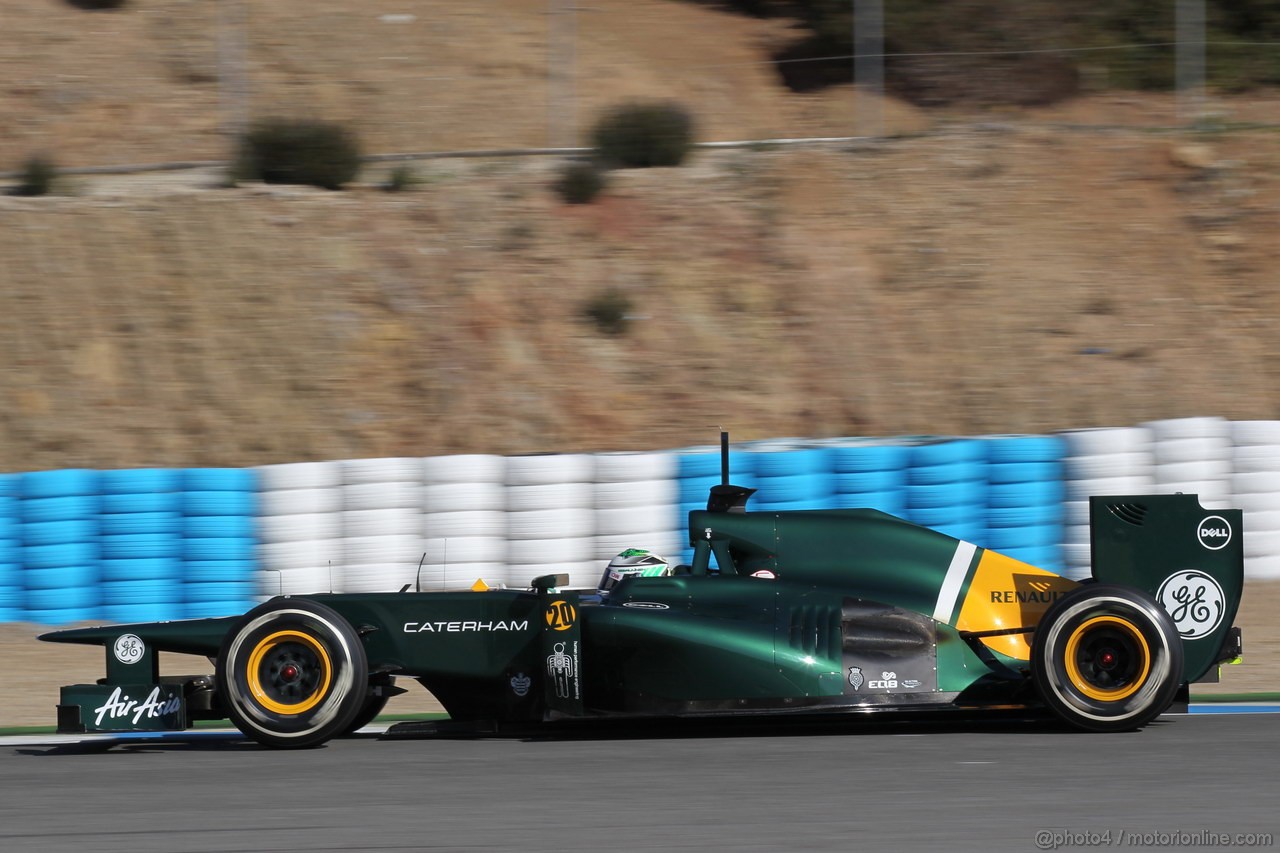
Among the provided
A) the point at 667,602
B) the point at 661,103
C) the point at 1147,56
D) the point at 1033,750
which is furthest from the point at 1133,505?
the point at 1147,56

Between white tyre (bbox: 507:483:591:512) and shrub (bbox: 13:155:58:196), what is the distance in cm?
1122

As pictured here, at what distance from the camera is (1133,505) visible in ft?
22.5

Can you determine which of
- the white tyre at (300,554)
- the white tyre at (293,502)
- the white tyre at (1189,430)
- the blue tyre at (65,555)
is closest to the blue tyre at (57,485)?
the blue tyre at (65,555)

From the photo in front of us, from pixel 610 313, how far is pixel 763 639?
40.1 feet

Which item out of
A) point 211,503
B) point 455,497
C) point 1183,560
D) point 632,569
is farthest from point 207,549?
point 1183,560

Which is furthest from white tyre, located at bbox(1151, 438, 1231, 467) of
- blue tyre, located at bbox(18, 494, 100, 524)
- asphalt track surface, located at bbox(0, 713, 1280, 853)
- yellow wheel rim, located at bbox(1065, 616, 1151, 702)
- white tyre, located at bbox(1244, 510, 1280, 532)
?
blue tyre, located at bbox(18, 494, 100, 524)

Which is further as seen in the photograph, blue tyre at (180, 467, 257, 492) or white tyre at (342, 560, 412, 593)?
white tyre at (342, 560, 412, 593)

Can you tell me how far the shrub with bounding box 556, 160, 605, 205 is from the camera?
20359 mm

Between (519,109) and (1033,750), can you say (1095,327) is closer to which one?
(519,109)

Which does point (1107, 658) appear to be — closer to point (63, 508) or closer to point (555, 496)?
point (555, 496)

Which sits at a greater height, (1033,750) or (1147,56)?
(1147,56)

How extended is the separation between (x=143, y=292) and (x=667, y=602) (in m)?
13.3

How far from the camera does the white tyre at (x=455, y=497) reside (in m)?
12.1

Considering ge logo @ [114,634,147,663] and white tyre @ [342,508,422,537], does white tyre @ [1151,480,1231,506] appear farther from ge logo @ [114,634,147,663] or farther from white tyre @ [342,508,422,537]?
ge logo @ [114,634,147,663]
